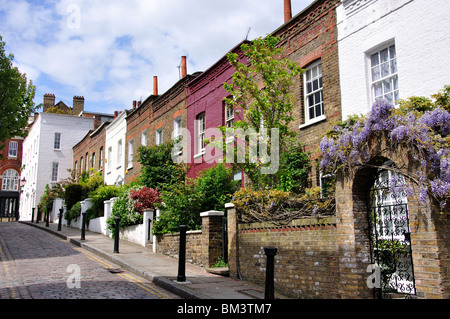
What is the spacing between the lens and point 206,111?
1791cm

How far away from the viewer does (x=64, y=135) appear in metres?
40.9

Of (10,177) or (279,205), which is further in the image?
(10,177)

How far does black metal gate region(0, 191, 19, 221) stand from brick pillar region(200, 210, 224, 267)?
44.7 metres

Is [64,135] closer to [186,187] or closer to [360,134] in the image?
[186,187]

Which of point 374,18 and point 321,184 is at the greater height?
point 374,18

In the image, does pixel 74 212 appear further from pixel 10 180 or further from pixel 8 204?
pixel 10 180

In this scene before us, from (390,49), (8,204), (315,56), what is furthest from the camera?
(8,204)

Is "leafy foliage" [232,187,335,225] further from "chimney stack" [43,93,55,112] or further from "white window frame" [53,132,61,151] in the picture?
"chimney stack" [43,93,55,112]

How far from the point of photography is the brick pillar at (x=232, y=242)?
969cm

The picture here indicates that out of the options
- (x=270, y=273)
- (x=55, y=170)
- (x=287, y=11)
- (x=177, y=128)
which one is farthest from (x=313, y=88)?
(x=55, y=170)

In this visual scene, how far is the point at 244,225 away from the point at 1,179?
163 ft

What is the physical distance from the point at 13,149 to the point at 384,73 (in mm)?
51796

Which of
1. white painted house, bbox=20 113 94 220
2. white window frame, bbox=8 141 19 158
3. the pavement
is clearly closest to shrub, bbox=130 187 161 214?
the pavement

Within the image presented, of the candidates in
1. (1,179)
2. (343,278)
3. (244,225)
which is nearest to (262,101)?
(244,225)
